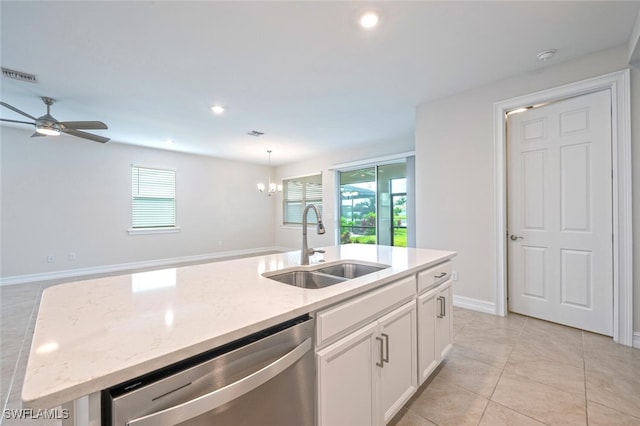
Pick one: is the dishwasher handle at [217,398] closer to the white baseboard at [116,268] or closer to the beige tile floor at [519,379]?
the beige tile floor at [519,379]

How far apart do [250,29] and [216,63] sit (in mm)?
643

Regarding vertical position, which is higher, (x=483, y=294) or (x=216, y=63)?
(x=216, y=63)

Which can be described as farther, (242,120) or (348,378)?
(242,120)

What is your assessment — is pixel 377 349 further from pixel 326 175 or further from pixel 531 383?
pixel 326 175

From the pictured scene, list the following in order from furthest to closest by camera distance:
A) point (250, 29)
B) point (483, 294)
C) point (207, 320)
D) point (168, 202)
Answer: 1. point (168, 202)
2. point (483, 294)
3. point (250, 29)
4. point (207, 320)

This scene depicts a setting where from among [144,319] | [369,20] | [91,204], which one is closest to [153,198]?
[91,204]

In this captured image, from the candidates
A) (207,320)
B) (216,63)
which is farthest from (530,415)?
(216,63)

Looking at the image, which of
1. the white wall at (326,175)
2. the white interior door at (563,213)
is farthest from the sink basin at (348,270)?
the white wall at (326,175)

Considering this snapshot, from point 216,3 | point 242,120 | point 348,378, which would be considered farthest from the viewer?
point 242,120

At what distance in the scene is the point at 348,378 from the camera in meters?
1.18

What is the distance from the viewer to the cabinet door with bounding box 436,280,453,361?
191cm

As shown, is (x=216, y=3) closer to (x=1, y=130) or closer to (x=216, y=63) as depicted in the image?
(x=216, y=63)

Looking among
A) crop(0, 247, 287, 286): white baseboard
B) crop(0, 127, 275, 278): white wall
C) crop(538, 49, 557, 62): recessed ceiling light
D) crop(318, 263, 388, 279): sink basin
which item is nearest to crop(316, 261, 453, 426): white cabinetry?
crop(318, 263, 388, 279): sink basin

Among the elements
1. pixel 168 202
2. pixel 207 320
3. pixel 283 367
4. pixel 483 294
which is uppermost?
pixel 168 202
